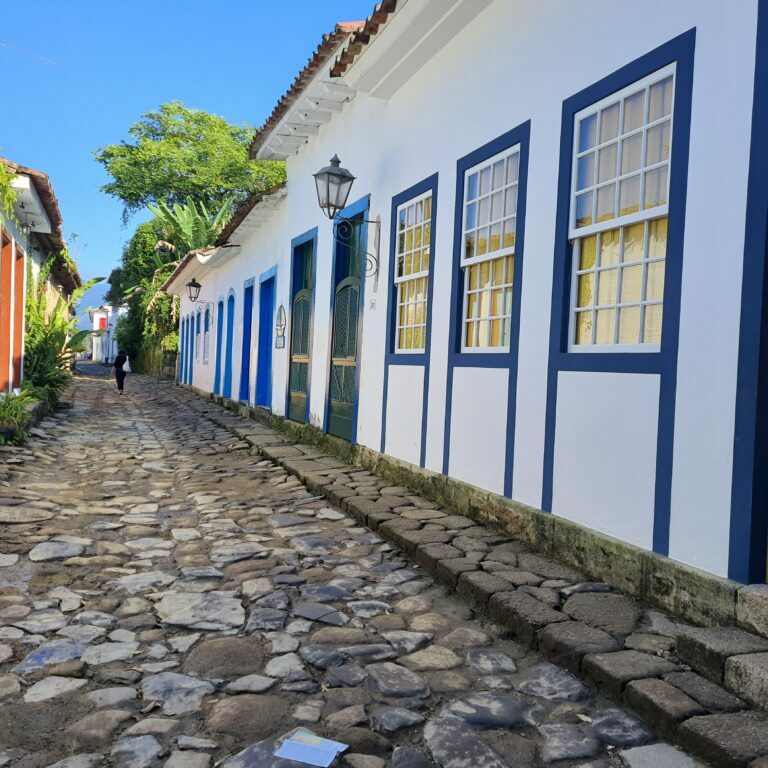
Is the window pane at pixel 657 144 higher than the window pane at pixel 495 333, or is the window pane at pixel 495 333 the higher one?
the window pane at pixel 657 144

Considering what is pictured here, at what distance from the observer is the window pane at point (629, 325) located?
12.3 ft

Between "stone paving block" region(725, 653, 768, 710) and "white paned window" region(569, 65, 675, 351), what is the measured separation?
1.58m

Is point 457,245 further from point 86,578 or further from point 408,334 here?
point 86,578

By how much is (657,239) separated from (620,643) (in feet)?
6.62

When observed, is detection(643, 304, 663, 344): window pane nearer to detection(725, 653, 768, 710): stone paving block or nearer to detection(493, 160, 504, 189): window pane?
detection(725, 653, 768, 710): stone paving block

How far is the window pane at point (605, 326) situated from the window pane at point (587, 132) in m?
1.02

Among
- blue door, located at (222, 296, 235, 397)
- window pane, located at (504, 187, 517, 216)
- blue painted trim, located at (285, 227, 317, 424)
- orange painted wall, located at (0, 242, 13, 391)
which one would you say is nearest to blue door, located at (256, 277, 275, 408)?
blue painted trim, located at (285, 227, 317, 424)

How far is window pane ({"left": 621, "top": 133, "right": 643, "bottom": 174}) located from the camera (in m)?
3.78

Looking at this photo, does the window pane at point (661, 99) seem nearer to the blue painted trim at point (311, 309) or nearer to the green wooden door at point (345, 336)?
the green wooden door at point (345, 336)

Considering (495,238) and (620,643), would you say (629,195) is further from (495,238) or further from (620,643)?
(620,643)

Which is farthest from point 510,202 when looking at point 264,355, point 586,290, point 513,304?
point 264,355

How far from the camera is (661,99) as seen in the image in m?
3.64

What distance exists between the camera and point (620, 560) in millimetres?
3621

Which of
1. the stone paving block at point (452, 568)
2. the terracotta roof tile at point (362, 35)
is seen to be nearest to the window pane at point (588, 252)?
the stone paving block at point (452, 568)
